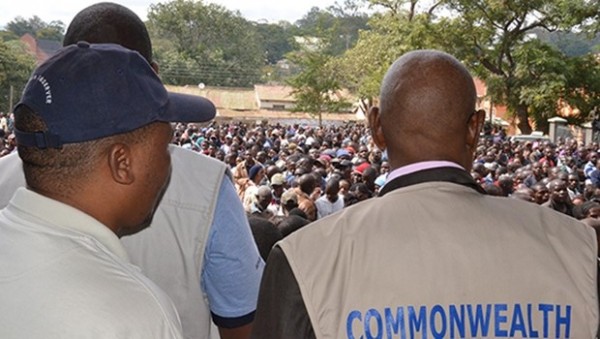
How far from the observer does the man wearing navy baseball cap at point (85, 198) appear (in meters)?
1.09

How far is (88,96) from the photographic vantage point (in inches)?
49.4

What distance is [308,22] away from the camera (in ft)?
500

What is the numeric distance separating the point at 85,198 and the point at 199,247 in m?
0.62

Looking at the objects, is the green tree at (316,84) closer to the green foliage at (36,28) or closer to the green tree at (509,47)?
the green tree at (509,47)

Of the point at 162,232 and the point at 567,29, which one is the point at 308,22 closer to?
the point at 567,29

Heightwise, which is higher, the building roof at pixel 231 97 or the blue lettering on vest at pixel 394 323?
the blue lettering on vest at pixel 394 323

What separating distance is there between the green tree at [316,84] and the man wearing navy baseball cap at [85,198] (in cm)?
3581

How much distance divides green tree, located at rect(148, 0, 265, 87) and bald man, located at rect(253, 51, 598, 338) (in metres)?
57.4

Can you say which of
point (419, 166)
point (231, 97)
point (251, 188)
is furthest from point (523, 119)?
point (419, 166)

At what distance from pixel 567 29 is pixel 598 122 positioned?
367cm

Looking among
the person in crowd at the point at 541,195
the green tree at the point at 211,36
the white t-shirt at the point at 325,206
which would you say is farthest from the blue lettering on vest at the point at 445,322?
the green tree at the point at 211,36

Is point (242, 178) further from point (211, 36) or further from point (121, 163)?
point (211, 36)

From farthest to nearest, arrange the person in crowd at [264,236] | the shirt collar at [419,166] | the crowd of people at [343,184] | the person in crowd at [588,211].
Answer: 1. the crowd of people at [343,184]
2. the person in crowd at [588,211]
3. the person in crowd at [264,236]
4. the shirt collar at [419,166]

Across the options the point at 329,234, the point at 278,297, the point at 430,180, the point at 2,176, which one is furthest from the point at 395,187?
the point at 2,176
